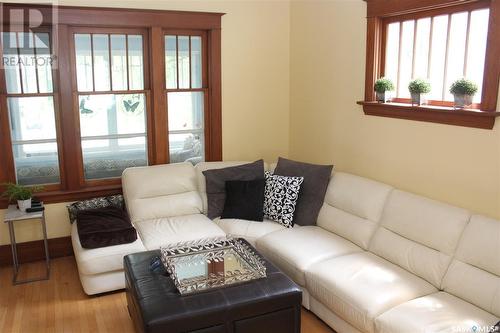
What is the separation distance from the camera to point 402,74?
366 centimetres

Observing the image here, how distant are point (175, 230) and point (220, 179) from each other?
2.26 feet

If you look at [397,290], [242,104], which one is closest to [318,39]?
[242,104]

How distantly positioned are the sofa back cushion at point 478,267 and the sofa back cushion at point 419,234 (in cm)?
6

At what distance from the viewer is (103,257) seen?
3379 mm

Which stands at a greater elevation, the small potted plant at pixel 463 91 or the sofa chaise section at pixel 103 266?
the small potted plant at pixel 463 91

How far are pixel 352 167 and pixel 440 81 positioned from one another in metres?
1.13

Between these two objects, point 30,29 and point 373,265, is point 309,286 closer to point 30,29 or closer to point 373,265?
point 373,265

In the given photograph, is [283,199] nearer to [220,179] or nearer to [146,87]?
[220,179]

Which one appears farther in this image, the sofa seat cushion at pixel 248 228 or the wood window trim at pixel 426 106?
the sofa seat cushion at pixel 248 228

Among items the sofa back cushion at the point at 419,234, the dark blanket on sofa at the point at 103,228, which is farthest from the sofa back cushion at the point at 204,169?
the sofa back cushion at the point at 419,234

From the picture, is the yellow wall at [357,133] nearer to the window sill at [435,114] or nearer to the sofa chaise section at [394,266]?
the window sill at [435,114]

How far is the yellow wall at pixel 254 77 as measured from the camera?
460cm

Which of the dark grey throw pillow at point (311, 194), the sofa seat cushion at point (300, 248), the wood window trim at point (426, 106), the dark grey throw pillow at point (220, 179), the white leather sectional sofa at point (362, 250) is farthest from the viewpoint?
the dark grey throw pillow at point (220, 179)

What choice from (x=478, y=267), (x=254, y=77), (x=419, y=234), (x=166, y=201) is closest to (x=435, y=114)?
(x=419, y=234)
